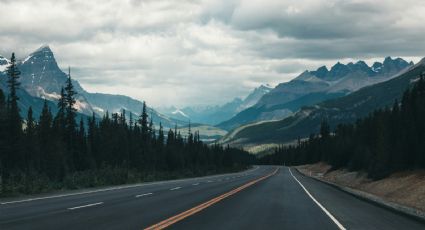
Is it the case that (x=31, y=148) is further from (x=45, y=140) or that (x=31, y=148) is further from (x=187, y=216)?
(x=187, y=216)

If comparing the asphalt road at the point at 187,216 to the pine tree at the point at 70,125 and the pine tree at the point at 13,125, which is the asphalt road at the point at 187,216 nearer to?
the pine tree at the point at 13,125

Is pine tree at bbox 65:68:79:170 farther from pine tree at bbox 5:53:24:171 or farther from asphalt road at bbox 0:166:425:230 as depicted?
asphalt road at bbox 0:166:425:230

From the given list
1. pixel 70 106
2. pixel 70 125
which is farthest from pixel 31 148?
pixel 70 106

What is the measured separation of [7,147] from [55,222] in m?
59.1

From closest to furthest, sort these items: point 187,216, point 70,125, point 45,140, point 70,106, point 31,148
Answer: point 187,216 → point 70,106 → point 31,148 → point 45,140 → point 70,125

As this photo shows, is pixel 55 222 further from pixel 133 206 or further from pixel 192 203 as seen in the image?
pixel 192 203

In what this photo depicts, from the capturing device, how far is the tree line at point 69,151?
37.8 meters

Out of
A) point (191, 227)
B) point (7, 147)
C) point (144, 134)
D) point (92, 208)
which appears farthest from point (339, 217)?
point (144, 134)

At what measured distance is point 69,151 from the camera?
85.1m

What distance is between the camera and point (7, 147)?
229 ft

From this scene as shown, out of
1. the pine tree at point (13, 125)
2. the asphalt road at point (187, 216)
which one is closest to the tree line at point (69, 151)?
the pine tree at point (13, 125)

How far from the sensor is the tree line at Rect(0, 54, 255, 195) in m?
37.8

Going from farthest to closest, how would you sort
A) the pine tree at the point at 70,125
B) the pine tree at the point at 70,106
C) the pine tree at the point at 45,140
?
1. the pine tree at the point at 70,125
2. the pine tree at the point at 70,106
3. the pine tree at the point at 45,140

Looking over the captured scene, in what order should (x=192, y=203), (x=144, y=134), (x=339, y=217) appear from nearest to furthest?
(x=339, y=217), (x=192, y=203), (x=144, y=134)
